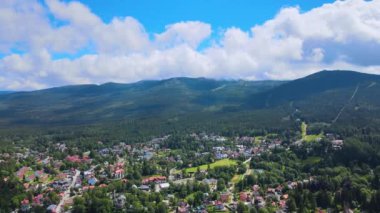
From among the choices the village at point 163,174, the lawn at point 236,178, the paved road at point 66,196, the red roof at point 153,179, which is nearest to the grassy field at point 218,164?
the village at point 163,174

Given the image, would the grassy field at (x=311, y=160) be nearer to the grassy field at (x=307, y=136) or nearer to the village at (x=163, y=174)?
the village at (x=163, y=174)

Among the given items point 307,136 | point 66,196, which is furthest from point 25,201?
point 307,136

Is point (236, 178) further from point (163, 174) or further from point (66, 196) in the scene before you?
point (66, 196)

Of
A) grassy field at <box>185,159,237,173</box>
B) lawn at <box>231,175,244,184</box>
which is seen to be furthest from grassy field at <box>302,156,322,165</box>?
grassy field at <box>185,159,237,173</box>

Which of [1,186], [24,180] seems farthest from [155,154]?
[1,186]

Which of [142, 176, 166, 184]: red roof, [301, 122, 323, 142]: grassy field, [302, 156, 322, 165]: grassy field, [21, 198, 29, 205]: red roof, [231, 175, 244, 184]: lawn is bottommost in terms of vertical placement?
[231, 175, 244, 184]: lawn

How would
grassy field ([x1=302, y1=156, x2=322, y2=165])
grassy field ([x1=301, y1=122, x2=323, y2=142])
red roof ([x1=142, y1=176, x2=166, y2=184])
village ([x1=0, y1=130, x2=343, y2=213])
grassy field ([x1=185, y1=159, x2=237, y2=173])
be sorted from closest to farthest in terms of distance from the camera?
1. village ([x1=0, y1=130, x2=343, y2=213])
2. red roof ([x1=142, y1=176, x2=166, y2=184])
3. grassy field ([x1=302, y1=156, x2=322, y2=165])
4. grassy field ([x1=185, y1=159, x2=237, y2=173])
5. grassy field ([x1=301, y1=122, x2=323, y2=142])

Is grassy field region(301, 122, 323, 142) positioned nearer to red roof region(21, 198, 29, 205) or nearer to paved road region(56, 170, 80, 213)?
paved road region(56, 170, 80, 213)

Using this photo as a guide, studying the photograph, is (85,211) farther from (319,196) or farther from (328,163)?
(328,163)

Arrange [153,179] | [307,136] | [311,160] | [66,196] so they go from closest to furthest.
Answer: [66,196]
[153,179]
[311,160]
[307,136]
